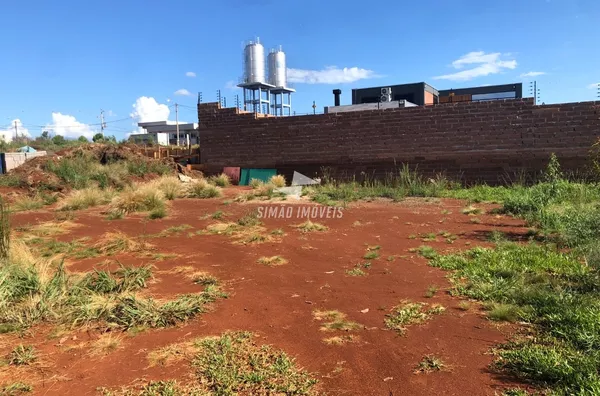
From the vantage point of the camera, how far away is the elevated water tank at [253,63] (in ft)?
162

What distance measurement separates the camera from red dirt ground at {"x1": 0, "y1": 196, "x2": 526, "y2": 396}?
2842mm

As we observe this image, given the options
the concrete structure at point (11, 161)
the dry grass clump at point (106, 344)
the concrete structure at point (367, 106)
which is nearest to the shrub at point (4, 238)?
the dry grass clump at point (106, 344)

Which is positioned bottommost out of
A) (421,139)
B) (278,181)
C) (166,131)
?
(278,181)

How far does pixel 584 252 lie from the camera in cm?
505

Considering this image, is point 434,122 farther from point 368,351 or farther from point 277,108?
point 277,108

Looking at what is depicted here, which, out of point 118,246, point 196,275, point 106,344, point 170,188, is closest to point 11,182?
point 170,188

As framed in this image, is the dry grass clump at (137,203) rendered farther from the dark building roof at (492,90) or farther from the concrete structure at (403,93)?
the dark building roof at (492,90)

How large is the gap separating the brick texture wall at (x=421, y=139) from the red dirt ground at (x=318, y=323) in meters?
6.62

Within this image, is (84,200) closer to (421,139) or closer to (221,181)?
(221,181)

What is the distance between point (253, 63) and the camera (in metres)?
49.5

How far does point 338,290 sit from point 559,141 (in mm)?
11804

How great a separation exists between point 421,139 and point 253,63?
38.7m

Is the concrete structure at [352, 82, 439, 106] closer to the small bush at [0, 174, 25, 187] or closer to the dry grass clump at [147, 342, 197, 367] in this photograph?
the small bush at [0, 174, 25, 187]

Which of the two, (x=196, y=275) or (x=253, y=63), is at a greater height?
(x=253, y=63)
